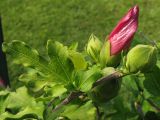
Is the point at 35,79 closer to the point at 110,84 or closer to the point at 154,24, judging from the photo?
the point at 110,84

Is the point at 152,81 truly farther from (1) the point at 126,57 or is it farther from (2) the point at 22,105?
(2) the point at 22,105

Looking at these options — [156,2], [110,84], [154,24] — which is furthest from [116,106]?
[156,2]

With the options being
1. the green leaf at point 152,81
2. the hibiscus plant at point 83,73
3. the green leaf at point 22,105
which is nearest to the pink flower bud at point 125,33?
the hibiscus plant at point 83,73

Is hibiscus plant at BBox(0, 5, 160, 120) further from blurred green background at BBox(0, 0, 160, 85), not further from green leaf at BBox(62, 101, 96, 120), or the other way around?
blurred green background at BBox(0, 0, 160, 85)

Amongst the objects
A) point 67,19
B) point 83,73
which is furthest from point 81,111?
point 67,19

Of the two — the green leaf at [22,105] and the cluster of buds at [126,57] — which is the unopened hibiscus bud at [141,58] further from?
the green leaf at [22,105]

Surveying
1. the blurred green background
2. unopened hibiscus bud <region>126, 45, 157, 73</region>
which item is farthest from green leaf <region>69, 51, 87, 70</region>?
the blurred green background
